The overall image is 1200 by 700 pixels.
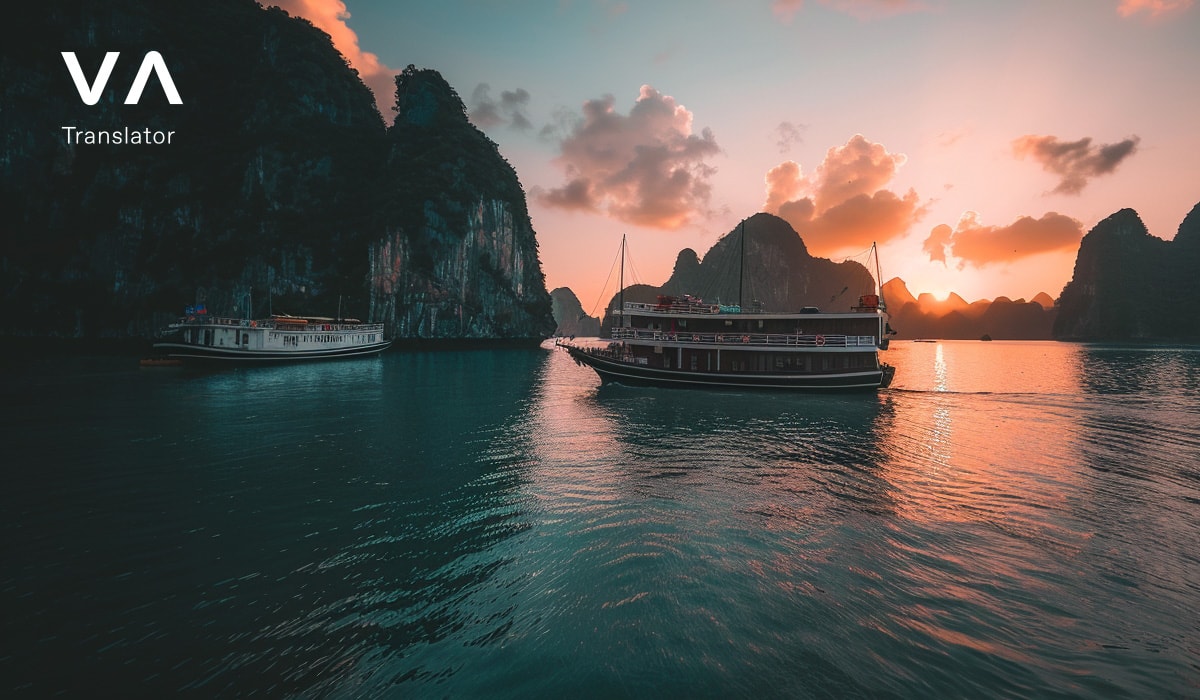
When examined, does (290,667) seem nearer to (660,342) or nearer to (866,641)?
(866,641)

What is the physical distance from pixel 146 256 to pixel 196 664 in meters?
118

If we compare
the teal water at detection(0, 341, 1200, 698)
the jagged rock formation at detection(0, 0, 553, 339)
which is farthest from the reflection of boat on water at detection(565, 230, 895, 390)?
the jagged rock formation at detection(0, 0, 553, 339)

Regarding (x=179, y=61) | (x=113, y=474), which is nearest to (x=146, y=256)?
(x=179, y=61)

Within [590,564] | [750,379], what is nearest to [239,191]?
[750,379]

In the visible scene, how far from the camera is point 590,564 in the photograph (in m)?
8.31

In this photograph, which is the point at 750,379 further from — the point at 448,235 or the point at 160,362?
the point at 448,235

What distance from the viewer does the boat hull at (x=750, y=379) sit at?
33250 mm

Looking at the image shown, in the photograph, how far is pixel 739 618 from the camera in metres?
6.70

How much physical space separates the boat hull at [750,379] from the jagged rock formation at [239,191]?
78790mm

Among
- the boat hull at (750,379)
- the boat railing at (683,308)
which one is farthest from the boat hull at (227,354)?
the boat railing at (683,308)

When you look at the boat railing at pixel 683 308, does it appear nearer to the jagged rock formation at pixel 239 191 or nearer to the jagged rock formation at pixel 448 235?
the jagged rock formation at pixel 448 235

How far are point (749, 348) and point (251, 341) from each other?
184 feet

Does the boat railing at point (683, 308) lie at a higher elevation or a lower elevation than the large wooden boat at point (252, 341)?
higher

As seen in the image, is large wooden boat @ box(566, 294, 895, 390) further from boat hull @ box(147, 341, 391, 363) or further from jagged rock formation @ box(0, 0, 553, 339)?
jagged rock formation @ box(0, 0, 553, 339)
